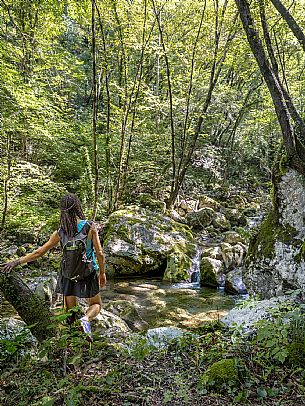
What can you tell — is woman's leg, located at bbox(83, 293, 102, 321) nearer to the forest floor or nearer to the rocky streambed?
the forest floor

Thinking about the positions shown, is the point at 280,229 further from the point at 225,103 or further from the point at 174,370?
the point at 225,103

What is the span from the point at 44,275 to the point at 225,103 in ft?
38.1

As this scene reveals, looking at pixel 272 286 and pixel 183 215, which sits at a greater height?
pixel 183 215

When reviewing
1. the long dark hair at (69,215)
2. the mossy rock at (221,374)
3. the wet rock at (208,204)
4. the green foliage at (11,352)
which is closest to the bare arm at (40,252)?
the long dark hair at (69,215)

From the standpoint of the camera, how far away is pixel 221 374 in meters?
2.71

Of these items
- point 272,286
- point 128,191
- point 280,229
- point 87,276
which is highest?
point 128,191

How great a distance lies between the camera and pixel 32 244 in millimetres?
9266

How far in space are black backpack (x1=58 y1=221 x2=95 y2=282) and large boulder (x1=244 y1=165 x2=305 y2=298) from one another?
2.65 meters

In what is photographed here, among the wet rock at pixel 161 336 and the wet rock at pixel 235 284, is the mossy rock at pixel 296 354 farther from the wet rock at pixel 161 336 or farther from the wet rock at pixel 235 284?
the wet rock at pixel 235 284

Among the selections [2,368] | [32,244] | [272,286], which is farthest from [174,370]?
[32,244]

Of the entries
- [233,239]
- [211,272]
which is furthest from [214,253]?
[233,239]

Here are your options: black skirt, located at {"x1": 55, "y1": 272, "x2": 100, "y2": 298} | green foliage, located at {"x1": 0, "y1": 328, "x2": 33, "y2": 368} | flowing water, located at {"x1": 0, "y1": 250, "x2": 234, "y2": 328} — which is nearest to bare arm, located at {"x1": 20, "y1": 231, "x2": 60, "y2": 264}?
black skirt, located at {"x1": 55, "y1": 272, "x2": 100, "y2": 298}

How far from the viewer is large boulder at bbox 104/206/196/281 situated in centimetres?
866

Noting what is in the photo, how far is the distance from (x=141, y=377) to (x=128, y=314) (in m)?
3.05
